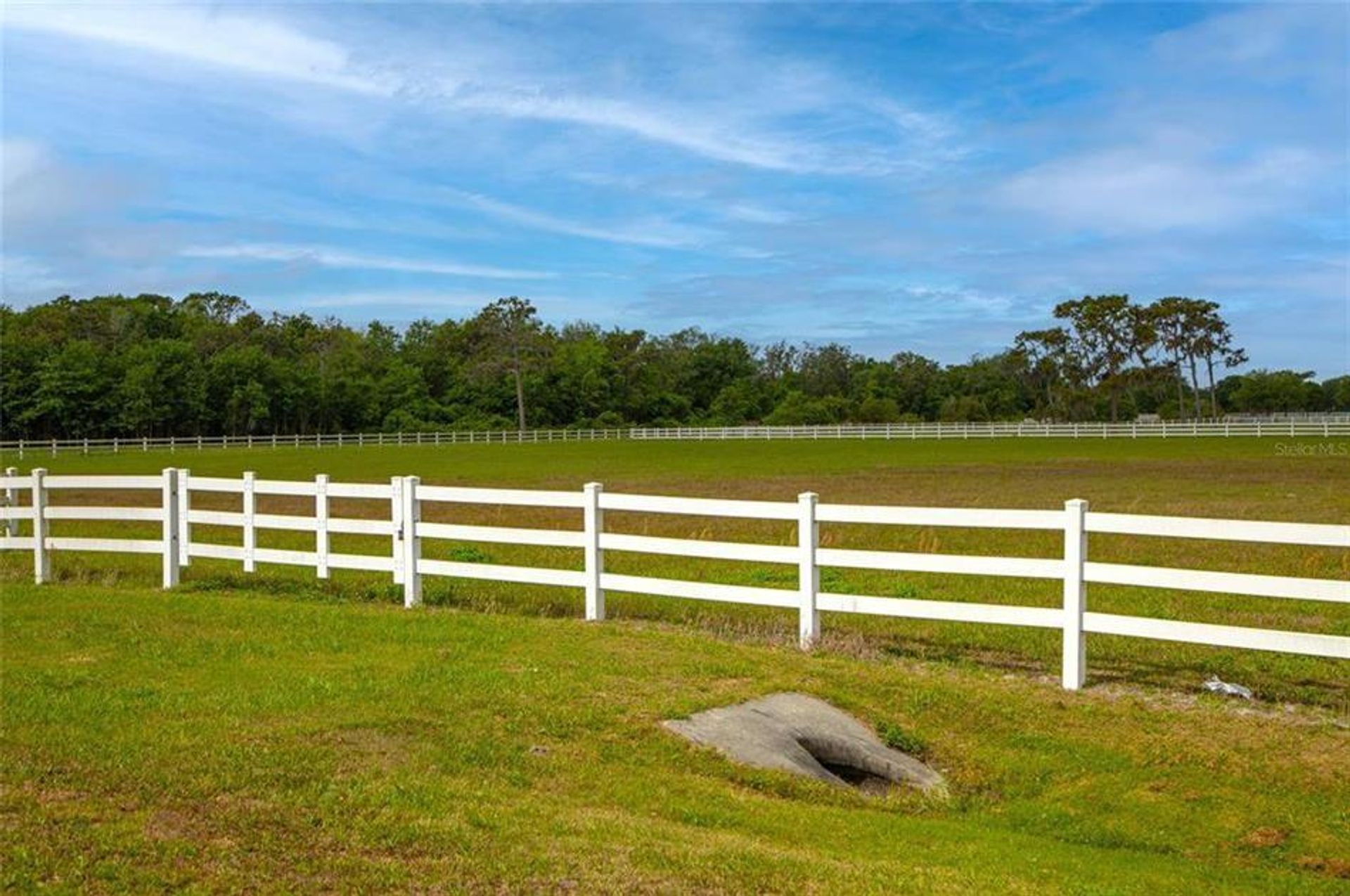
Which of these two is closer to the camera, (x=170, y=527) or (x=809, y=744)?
(x=809, y=744)

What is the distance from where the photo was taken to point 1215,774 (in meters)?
7.68

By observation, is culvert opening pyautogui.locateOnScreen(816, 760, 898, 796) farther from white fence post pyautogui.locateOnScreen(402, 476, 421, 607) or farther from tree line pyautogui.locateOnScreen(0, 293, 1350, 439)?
tree line pyautogui.locateOnScreen(0, 293, 1350, 439)

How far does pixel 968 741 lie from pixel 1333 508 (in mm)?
19671

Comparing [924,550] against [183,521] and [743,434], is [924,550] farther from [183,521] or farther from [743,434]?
[743,434]

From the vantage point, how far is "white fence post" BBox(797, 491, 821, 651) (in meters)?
10.8

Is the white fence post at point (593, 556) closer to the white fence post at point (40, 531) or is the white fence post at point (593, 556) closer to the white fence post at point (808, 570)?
the white fence post at point (808, 570)

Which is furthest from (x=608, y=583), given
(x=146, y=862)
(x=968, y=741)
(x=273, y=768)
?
(x=146, y=862)

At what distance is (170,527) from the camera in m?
14.5

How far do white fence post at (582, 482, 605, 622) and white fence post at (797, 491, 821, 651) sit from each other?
7.01 ft

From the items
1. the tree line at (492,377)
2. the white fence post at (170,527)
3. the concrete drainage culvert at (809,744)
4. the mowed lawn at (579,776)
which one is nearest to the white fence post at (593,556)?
the mowed lawn at (579,776)

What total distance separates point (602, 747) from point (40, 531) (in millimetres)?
10579

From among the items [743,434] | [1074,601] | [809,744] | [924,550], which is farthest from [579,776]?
[743,434]

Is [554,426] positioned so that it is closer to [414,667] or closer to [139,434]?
[139,434]

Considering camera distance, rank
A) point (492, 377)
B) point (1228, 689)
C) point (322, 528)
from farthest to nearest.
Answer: point (492, 377), point (322, 528), point (1228, 689)
